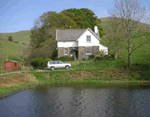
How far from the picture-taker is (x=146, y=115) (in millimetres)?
14469

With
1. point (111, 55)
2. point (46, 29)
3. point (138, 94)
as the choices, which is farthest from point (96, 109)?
point (46, 29)

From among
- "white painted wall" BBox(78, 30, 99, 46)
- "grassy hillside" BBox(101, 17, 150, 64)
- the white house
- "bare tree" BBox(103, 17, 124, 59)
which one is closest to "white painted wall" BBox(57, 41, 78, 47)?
the white house

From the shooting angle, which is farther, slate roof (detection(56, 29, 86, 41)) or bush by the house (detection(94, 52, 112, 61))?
slate roof (detection(56, 29, 86, 41))

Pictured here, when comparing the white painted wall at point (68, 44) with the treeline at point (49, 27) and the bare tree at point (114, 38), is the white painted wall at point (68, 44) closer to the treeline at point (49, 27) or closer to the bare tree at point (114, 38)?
the treeline at point (49, 27)

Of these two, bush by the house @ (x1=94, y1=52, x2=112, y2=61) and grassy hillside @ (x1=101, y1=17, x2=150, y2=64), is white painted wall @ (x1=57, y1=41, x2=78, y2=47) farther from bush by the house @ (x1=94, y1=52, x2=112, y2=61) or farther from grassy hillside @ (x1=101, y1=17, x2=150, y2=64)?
grassy hillside @ (x1=101, y1=17, x2=150, y2=64)

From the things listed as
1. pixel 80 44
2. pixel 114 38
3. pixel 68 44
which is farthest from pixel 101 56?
pixel 68 44

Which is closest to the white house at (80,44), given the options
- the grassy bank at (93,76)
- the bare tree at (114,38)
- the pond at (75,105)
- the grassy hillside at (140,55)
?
the bare tree at (114,38)

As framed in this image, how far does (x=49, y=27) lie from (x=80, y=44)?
1609 cm

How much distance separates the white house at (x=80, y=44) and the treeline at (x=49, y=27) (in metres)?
5.59

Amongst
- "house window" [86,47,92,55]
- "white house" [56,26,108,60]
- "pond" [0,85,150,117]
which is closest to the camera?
"pond" [0,85,150,117]

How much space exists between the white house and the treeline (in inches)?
220

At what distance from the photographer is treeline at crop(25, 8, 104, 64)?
53.0m

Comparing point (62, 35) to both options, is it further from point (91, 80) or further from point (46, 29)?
point (91, 80)

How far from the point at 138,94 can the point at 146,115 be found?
23.5 feet
